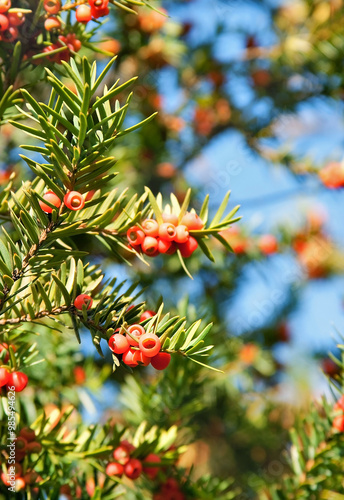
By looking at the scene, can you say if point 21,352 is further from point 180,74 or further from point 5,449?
point 180,74

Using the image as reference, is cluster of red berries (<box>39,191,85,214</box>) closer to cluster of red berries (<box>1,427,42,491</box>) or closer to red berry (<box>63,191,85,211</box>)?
red berry (<box>63,191,85,211</box>)

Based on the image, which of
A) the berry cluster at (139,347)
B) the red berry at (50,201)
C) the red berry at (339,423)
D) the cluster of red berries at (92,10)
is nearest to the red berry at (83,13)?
the cluster of red berries at (92,10)

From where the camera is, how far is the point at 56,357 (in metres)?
0.78

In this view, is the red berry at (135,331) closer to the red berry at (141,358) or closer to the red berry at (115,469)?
the red berry at (141,358)

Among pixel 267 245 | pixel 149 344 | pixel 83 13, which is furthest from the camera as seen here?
pixel 267 245

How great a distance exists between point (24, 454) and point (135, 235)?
0.26 m

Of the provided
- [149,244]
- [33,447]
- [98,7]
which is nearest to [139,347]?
[149,244]

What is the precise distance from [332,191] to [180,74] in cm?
65

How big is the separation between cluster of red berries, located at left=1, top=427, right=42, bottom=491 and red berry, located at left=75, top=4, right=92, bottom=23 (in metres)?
0.43

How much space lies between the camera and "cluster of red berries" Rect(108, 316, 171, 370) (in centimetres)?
39

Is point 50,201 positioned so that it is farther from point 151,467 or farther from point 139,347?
point 151,467

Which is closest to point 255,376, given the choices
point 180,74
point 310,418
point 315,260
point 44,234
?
point 315,260

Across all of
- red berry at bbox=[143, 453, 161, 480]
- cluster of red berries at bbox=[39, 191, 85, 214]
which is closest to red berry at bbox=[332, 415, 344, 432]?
red berry at bbox=[143, 453, 161, 480]

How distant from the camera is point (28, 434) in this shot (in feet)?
1.74
